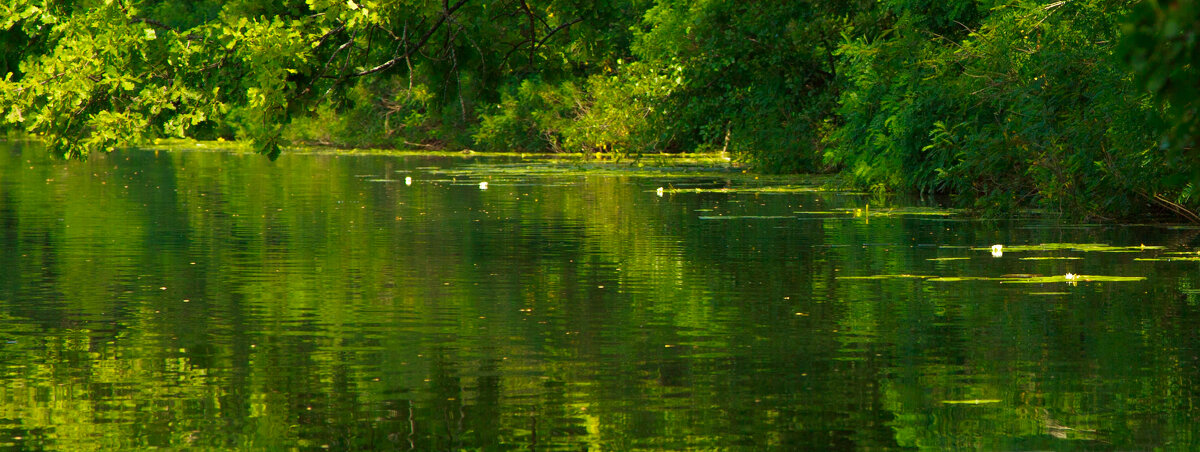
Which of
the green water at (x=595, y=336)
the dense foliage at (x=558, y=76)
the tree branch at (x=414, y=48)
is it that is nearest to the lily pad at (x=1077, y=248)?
the green water at (x=595, y=336)

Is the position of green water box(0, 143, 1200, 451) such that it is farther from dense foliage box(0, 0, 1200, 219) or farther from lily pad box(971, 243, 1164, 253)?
dense foliage box(0, 0, 1200, 219)

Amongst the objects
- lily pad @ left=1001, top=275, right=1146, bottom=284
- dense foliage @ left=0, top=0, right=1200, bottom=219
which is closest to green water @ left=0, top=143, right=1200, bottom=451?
lily pad @ left=1001, top=275, right=1146, bottom=284

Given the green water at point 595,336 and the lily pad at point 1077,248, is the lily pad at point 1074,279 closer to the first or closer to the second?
the green water at point 595,336

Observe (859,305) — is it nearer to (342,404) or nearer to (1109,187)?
(342,404)

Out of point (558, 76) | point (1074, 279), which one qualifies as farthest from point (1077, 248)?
point (558, 76)

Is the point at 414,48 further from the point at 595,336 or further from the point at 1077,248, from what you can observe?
the point at 595,336

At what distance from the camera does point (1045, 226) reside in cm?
2366

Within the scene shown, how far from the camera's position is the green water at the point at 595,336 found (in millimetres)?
Answer: 8539

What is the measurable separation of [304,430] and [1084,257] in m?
11.7

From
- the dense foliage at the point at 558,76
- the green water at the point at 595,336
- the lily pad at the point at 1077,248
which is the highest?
the dense foliage at the point at 558,76

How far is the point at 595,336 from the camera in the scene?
1198 cm

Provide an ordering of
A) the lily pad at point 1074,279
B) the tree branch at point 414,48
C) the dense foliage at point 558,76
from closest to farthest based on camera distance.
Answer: the lily pad at point 1074,279 → the dense foliage at point 558,76 → the tree branch at point 414,48

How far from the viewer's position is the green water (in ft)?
28.0

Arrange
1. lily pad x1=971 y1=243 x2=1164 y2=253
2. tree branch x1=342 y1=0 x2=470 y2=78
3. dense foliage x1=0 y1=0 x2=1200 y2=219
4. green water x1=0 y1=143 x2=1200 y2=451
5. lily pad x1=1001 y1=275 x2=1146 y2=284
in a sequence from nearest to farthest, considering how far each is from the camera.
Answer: green water x1=0 y1=143 x2=1200 y2=451 → lily pad x1=1001 y1=275 x2=1146 y2=284 → lily pad x1=971 y1=243 x2=1164 y2=253 → dense foliage x1=0 y1=0 x2=1200 y2=219 → tree branch x1=342 y1=0 x2=470 y2=78
